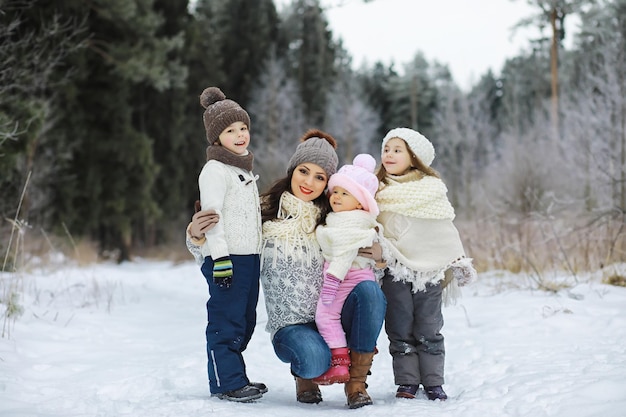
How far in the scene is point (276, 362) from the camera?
14.3 ft

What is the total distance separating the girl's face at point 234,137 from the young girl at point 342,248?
0.56 metres

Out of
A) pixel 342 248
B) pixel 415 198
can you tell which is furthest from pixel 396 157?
pixel 342 248

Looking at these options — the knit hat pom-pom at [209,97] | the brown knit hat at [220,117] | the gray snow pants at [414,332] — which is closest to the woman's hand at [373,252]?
the gray snow pants at [414,332]

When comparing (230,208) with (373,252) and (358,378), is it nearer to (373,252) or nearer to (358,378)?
(373,252)

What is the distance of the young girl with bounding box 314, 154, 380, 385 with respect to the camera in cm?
306

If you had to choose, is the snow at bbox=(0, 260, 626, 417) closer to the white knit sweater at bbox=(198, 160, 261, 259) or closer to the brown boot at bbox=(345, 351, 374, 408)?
the brown boot at bbox=(345, 351, 374, 408)

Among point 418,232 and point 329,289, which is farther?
point 418,232

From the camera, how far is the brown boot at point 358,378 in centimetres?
302

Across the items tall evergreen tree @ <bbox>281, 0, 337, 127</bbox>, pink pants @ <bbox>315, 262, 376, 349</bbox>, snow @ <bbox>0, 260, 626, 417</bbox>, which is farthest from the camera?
tall evergreen tree @ <bbox>281, 0, 337, 127</bbox>

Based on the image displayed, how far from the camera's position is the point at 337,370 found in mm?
3029

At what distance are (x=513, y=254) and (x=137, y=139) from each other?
11.1 metres

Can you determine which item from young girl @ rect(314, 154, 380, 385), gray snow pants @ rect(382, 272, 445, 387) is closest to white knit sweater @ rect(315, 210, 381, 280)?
young girl @ rect(314, 154, 380, 385)

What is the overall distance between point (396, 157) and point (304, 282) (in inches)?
36.8

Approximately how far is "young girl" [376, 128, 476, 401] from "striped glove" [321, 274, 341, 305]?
1.32 feet
